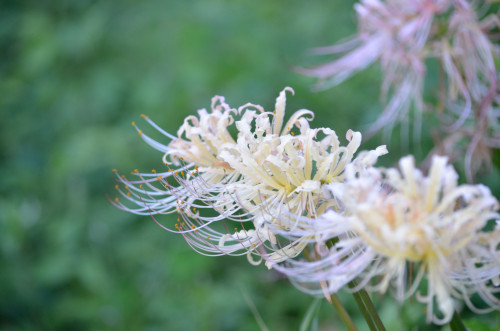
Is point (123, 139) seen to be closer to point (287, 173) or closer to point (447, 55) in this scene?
point (447, 55)

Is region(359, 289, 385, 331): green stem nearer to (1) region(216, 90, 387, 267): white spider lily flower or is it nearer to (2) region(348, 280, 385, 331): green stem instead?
(2) region(348, 280, 385, 331): green stem

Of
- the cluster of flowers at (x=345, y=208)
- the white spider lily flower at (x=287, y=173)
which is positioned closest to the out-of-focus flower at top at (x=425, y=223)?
the cluster of flowers at (x=345, y=208)

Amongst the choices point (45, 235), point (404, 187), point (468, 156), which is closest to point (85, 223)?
point (45, 235)

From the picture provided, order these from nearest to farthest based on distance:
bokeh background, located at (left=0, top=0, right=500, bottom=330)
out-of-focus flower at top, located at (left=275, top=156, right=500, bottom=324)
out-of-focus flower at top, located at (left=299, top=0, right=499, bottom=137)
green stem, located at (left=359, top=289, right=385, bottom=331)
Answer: out-of-focus flower at top, located at (left=275, top=156, right=500, bottom=324) → green stem, located at (left=359, top=289, right=385, bottom=331) → out-of-focus flower at top, located at (left=299, top=0, right=499, bottom=137) → bokeh background, located at (left=0, top=0, right=500, bottom=330)

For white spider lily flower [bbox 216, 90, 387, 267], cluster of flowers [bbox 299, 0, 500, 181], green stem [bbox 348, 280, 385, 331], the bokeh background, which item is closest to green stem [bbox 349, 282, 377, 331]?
green stem [bbox 348, 280, 385, 331]

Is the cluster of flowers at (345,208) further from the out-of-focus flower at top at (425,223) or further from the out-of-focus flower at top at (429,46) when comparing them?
the out-of-focus flower at top at (429,46)
